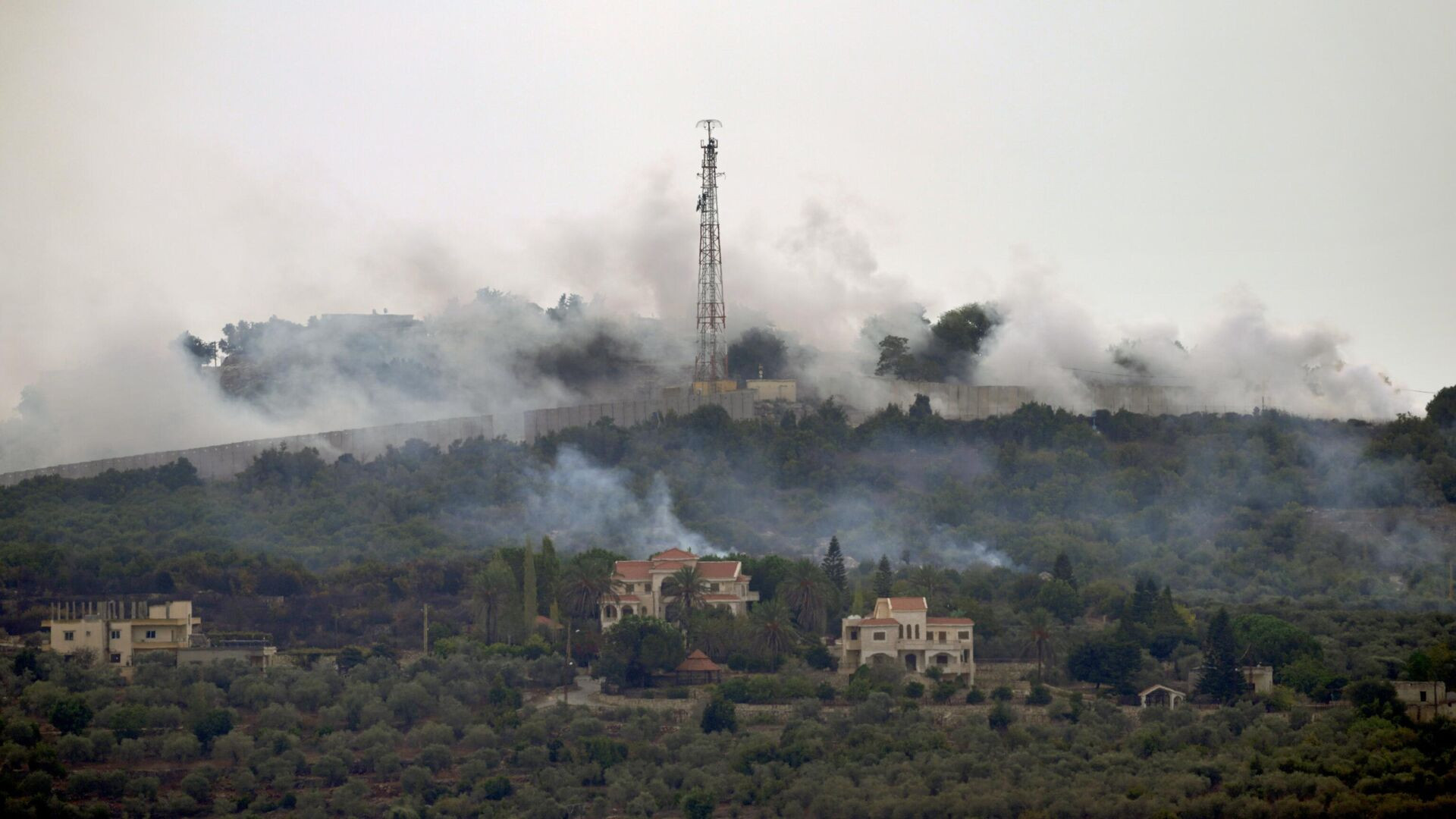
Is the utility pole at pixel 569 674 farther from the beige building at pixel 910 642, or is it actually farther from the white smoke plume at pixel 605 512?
the white smoke plume at pixel 605 512

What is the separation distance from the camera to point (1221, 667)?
74.2 meters

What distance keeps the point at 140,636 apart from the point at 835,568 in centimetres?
1933

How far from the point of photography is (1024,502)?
9800 cm

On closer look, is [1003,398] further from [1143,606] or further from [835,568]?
[1143,606]

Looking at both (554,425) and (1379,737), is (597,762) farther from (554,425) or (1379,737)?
(554,425)

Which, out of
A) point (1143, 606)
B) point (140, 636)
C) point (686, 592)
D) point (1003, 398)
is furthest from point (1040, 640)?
point (1003, 398)

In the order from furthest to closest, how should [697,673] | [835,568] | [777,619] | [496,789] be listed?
[835,568] → [777,619] → [697,673] → [496,789]

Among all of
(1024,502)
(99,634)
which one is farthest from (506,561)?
(1024,502)

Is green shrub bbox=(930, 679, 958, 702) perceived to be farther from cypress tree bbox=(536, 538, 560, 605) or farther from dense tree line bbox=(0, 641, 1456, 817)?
cypress tree bbox=(536, 538, 560, 605)

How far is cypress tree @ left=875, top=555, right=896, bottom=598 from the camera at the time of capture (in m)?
83.0

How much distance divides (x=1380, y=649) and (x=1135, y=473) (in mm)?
23866

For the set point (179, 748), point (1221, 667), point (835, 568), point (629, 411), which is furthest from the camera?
point (629, 411)

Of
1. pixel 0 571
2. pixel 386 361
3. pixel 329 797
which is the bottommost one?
pixel 329 797

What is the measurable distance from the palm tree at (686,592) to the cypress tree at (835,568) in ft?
12.7
